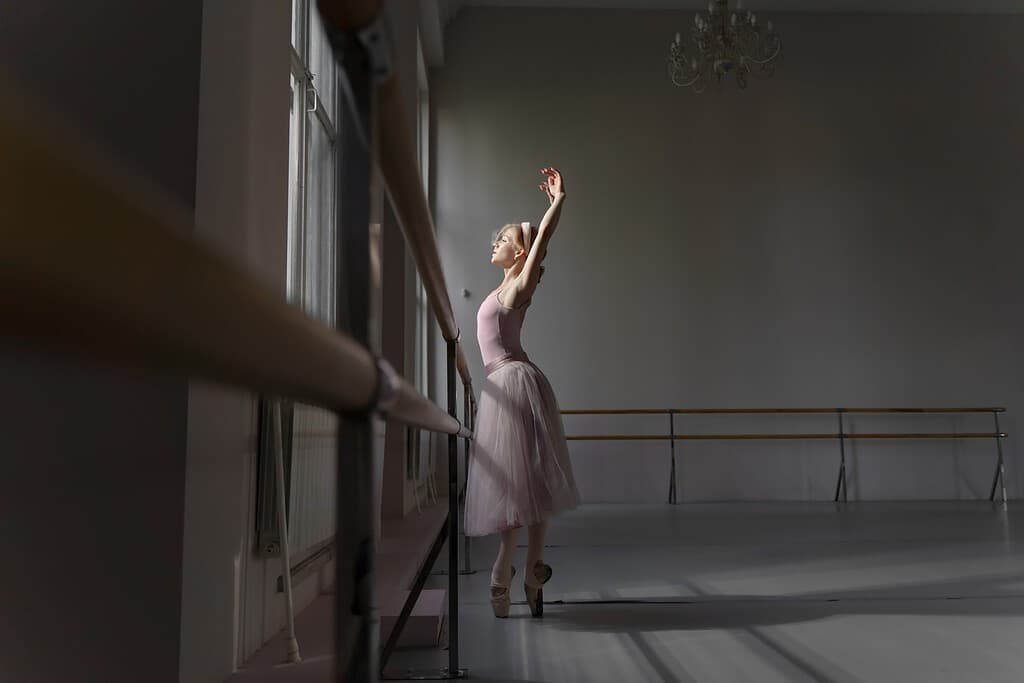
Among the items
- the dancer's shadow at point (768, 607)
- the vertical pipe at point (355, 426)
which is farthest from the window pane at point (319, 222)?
the vertical pipe at point (355, 426)

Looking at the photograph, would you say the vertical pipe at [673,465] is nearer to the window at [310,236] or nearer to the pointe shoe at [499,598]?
the window at [310,236]

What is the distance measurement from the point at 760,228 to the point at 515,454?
649cm

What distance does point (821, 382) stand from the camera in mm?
8148

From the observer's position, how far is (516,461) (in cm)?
260

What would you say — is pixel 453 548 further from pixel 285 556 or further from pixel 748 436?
pixel 748 436

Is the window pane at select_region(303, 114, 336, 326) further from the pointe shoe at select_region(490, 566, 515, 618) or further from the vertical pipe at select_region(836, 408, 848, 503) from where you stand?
the vertical pipe at select_region(836, 408, 848, 503)

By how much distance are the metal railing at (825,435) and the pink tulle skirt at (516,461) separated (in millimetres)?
4993

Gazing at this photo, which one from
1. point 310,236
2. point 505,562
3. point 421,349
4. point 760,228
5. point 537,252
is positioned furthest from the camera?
point 760,228

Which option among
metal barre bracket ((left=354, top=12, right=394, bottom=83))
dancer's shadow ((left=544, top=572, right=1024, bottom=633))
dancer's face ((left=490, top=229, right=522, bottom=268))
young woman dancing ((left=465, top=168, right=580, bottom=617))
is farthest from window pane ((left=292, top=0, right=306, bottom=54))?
metal barre bracket ((left=354, top=12, right=394, bottom=83))

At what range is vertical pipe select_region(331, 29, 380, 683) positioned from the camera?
509mm

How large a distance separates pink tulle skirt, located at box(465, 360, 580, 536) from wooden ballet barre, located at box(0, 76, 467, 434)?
236 centimetres

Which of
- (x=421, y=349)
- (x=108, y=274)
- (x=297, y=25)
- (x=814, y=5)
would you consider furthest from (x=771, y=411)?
(x=108, y=274)

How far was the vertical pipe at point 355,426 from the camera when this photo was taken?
51cm

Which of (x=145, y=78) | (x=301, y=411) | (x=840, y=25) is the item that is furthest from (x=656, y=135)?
(x=145, y=78)
